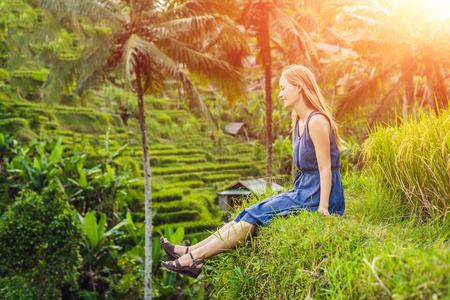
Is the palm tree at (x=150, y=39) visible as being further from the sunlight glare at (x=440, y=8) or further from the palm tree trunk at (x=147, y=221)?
the sunlight glare at (x=440, y=8)

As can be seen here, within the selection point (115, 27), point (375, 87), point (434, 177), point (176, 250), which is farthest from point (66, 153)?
point (434, 177)

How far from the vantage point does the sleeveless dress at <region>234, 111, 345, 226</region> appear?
7.97ft

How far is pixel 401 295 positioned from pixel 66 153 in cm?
1571

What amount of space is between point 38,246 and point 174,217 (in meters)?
7.21

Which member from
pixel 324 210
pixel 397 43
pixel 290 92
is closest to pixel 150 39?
pixel 397 43

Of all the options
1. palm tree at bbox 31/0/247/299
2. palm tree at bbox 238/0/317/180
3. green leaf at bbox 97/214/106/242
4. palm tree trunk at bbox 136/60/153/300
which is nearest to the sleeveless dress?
palm tree at bbox 31/0/247/299

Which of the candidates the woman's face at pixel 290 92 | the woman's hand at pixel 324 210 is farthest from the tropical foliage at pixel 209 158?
the woman's face at pixel 290 92

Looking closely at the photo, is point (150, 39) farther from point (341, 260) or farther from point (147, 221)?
point (341, 260)

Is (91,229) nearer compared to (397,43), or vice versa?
(397,43)

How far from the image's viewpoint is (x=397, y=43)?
30.9 ft

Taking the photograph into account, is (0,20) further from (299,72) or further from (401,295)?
(401,295)

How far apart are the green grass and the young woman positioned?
100 mm

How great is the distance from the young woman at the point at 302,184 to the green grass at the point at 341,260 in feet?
0.33

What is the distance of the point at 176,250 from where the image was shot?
8.39ft
